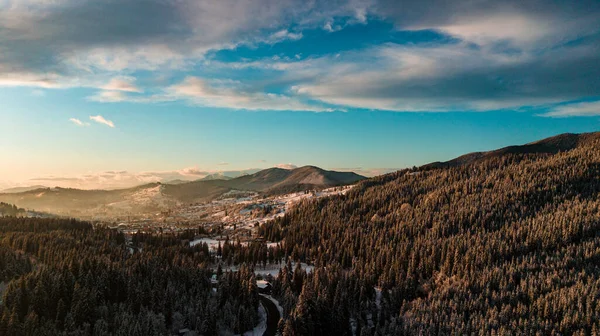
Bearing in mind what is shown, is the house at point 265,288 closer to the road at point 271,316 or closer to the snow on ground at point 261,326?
the road at point 271,316

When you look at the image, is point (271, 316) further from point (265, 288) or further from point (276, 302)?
point (265, 288)

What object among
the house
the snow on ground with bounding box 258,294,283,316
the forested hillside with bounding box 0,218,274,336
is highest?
the forested hillside with bounding box 0,218,274,336

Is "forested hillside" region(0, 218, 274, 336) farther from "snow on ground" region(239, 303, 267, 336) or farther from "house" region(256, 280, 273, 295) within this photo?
"house" region(256, 280, 273, 295)

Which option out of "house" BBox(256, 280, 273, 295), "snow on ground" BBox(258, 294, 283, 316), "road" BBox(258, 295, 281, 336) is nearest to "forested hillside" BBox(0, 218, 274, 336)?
"road" BBox(258, 295, 281, 336)

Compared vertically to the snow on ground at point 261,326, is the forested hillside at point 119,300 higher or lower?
higher

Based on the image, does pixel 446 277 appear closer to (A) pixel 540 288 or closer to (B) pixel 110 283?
(A) pixel 540 288

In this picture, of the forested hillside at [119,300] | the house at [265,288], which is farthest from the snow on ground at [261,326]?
the house at [265,288]

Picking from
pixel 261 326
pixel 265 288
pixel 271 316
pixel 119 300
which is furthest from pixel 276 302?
pixel 119 300

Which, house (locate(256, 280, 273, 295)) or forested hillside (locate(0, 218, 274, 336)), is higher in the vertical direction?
forested hillside (locate(0, 218, 274, 336))

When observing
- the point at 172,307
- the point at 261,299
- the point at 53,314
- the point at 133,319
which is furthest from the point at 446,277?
the point at 53,314
